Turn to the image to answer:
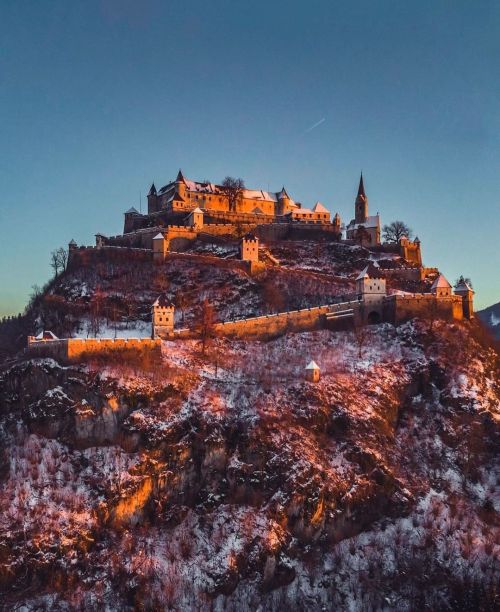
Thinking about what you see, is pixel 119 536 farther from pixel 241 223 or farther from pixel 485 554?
pixel 241 223

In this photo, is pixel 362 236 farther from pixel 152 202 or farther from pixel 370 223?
pixel 152 202

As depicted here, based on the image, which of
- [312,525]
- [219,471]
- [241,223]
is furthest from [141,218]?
[312,525]

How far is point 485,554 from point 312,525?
597 inches

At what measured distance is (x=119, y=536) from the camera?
177ft

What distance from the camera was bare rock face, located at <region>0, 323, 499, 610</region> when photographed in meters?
51.7

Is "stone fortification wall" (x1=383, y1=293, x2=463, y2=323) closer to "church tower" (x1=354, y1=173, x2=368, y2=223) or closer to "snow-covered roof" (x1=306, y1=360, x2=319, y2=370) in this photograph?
"snow-covered roof" (x1=306, y1=360, x2=319, y2=370)

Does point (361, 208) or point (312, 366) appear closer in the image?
point (312, 366)

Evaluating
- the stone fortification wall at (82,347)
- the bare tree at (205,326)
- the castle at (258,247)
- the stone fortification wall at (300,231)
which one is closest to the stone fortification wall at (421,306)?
the castle at (258,247)

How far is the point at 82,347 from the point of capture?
64.1 m

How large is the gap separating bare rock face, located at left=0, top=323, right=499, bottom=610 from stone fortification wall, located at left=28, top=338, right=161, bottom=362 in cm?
167

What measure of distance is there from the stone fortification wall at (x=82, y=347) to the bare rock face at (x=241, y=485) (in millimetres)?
1667

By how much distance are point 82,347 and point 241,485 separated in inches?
841

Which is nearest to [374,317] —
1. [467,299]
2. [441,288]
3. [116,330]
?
[441,288]

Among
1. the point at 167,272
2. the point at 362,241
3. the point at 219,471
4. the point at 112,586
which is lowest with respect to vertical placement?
the point at 112,586
